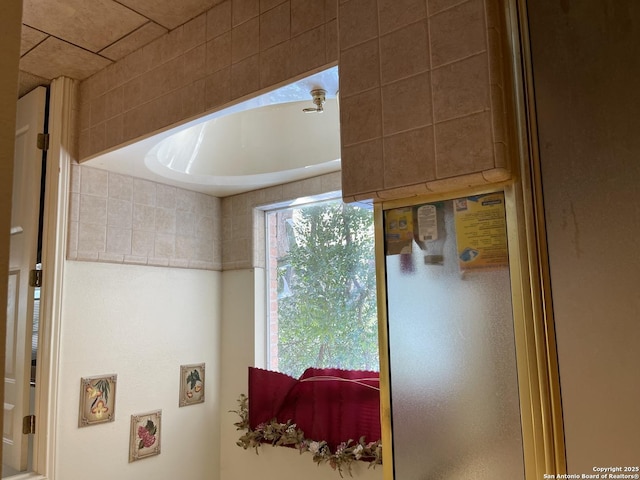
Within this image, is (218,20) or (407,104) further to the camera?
(218,20)

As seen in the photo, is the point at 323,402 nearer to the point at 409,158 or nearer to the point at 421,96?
the point at 409,158

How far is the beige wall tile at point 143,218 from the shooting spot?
239 cm

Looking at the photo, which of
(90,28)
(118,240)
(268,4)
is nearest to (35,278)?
(118,240)

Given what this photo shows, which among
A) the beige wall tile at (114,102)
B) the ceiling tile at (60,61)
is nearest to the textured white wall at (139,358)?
the beige wall tile at (114,102)

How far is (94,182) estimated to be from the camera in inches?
88.6

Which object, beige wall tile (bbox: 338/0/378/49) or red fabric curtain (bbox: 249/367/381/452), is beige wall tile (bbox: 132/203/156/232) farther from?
beige wall tile (bbox: 338/0/378/49)

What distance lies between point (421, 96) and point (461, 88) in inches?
3.5

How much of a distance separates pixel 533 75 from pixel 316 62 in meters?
0.67

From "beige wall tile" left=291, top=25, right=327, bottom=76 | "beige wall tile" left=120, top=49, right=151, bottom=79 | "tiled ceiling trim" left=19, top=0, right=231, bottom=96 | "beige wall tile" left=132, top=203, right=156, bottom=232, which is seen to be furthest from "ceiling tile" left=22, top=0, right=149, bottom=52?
"beige wall tile" left=132, top=203, right=156, bottom=232

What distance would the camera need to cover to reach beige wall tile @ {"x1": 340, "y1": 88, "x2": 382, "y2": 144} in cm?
114

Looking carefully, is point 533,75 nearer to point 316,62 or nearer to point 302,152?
point 316,62

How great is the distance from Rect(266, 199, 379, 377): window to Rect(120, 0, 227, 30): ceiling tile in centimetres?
105

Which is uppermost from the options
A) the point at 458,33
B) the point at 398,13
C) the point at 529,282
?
the point at 398,13

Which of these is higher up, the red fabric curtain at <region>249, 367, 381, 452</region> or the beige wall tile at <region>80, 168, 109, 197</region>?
the beige wall tile at <region>80, 168, 109, 197</region>
